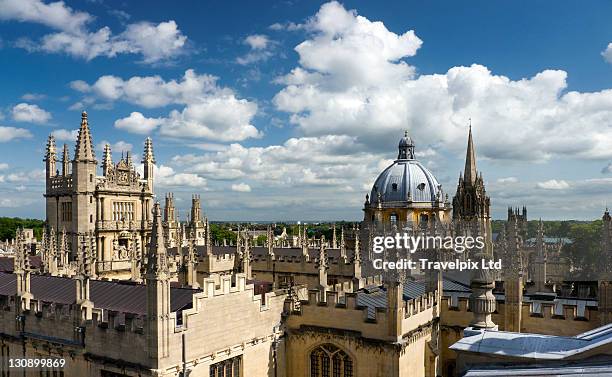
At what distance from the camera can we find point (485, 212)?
46.5m

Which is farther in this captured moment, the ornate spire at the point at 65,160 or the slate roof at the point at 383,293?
the ornate spire at the point at 65,160

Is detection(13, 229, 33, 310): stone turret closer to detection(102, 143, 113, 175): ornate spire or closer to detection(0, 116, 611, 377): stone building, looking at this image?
detection(0, 116, 611, 377): stone building

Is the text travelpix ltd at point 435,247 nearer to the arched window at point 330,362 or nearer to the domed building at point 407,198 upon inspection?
the arched window at point 330,362

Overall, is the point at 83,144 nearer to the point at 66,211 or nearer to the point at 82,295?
the point at 66,211

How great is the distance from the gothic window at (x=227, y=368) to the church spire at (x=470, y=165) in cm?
3580

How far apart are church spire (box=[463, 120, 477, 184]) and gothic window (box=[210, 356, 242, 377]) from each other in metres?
35.8

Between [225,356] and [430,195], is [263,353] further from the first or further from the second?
[430,195]

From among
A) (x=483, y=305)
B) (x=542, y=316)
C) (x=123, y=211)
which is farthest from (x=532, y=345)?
(x=123, y=211)

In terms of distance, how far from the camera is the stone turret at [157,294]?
1528cm

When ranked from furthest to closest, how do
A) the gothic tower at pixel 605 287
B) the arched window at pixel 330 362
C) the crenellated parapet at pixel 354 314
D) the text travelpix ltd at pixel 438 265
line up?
the arched window at pixel 330 362 < the crenellated parapet at pixel 354 314 < the text travelpix ltd at pixel 438 265 < the gothic tower at pixel 605 287

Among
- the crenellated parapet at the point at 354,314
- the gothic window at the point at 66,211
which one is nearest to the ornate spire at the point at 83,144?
the gothic window at the point at 66,211

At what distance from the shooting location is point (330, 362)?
Result: 2080 cm

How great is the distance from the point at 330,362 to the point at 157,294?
29.3ft

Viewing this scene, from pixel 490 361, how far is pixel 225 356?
32.3 ft
